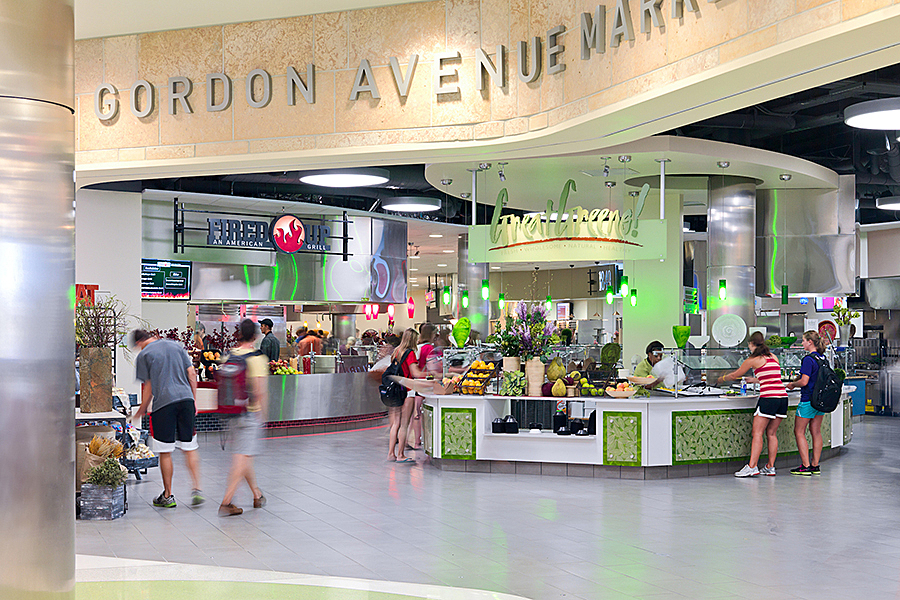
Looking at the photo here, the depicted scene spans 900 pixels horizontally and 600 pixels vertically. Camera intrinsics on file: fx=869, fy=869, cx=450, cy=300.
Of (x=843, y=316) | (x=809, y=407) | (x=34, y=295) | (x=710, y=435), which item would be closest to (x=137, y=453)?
(x=710, y=435)

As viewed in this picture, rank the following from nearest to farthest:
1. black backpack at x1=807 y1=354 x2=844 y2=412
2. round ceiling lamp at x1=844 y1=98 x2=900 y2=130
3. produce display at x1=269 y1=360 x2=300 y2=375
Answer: round ceiling lamp at x1=844 y1=98 x2=900 y2=130, black backpack at x1=807 y1=354 x2=844 y2=412, produce display at x1=269 y1=360 x2=300 y2=375

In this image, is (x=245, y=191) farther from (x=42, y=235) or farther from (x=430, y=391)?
(x=42, y=235)

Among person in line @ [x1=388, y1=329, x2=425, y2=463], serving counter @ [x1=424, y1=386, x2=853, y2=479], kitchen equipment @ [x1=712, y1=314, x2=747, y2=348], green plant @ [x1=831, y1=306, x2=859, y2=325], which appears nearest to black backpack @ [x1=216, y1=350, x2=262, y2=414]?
serving counter @ [x1=424, y1=386, x2=853, y2=479]

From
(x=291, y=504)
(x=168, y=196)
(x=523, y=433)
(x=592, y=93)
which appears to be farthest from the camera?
(x=168, y=196)

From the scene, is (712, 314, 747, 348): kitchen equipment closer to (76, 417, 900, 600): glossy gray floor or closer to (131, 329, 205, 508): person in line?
(76, 417, 900, 600): glossy gray floor

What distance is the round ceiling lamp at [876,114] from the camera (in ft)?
27.8


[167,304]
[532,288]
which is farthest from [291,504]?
[532,288]

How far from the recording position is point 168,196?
13594 millimetres

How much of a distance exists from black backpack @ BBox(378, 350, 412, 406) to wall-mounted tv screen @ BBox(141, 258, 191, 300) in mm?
5278

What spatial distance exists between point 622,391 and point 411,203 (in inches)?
275

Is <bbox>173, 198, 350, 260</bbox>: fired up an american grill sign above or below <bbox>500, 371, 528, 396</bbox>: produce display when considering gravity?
above

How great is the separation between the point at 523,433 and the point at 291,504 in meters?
2.79

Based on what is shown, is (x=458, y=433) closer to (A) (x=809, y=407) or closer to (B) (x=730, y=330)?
(A) (x=809, y=407)

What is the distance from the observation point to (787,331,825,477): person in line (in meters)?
9.38
